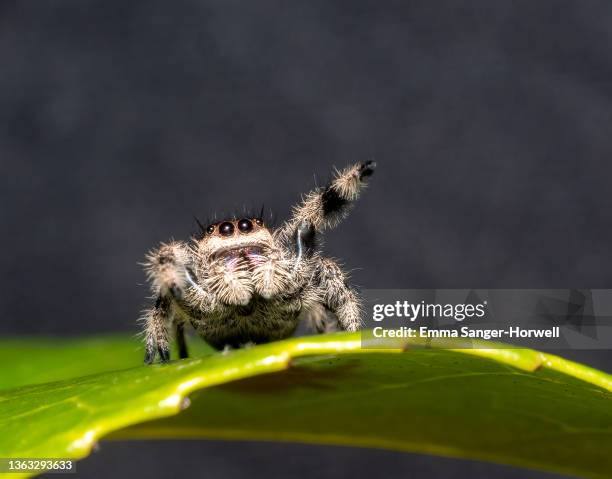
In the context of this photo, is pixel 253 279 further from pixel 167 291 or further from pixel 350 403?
pixel 350 403


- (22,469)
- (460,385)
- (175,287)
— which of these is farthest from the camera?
(175,287)

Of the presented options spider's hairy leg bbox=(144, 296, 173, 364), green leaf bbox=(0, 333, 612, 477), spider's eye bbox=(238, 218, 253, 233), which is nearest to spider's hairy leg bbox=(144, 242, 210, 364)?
spider's hairy leg bbox=(144, 296, 173, 364)

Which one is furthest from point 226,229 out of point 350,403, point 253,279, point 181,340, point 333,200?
point 350,403

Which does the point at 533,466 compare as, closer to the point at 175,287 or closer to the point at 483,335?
the point at 483,335

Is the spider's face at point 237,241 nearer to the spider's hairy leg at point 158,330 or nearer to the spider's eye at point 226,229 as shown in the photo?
the spider's eye at point 226,229

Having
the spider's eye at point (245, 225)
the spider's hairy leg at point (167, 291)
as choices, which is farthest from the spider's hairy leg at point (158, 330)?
the spider's eye at point (245, 225)

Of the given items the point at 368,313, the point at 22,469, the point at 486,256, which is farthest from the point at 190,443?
→ the point at 22,469
